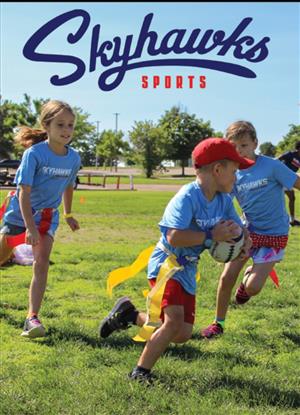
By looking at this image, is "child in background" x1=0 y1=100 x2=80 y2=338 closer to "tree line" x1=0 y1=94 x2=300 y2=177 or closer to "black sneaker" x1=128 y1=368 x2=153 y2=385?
"black sneaker" x1=128 y1=368 x2=153 y2=385

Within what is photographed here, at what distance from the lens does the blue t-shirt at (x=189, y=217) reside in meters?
3.38

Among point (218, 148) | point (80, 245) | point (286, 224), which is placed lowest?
point (80, 245)

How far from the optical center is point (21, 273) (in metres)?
7.18

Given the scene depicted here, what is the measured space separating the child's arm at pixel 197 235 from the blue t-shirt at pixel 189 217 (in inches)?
1.7

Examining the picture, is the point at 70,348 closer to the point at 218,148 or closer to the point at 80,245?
the point at 218,148

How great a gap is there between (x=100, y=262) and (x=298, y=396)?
509 centimetres

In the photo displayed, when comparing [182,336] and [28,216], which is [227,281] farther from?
[28,216]

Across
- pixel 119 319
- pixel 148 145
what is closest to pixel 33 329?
pixel 119 319

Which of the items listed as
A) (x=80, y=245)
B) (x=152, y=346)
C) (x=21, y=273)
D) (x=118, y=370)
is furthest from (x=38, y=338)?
(x=80, y=245)

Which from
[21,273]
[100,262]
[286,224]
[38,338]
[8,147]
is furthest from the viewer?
[8,147]

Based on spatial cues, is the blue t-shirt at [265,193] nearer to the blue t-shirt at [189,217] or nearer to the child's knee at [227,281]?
the child's knee at [227,281]

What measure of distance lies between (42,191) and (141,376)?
2.02m

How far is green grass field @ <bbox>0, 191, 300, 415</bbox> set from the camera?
323cm

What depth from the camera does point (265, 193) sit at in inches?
189
